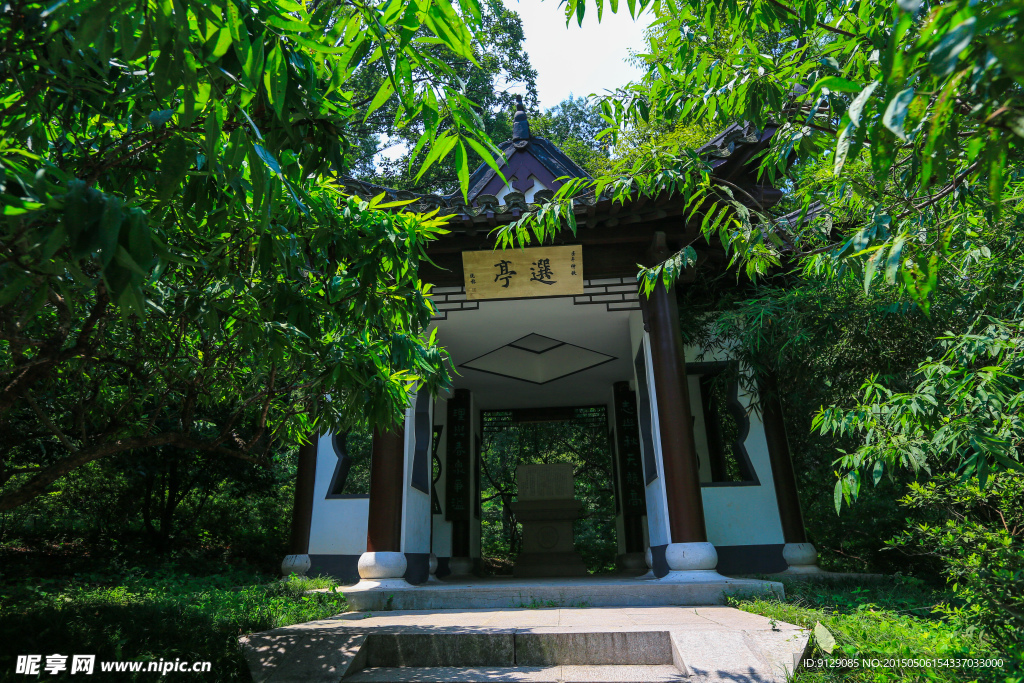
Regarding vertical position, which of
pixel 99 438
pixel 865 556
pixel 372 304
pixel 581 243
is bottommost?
pixel 865 556

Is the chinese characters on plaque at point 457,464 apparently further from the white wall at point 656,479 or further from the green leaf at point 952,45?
the green leaf at point 952,45

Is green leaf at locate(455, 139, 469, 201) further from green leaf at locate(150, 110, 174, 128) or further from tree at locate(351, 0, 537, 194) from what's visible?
tree at locate(351, 0, 537, 194)

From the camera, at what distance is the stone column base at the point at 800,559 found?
5359mm

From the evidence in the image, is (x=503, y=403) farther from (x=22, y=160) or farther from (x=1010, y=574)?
(x=22, y=160)

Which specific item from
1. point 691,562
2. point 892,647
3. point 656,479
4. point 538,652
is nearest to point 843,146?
point 892,647

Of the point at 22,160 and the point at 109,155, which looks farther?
the point at 109,155

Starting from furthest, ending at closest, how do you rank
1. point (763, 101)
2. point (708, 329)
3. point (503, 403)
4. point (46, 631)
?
point (503, 403), point (708, 329), point (46, 631), point (763, 101)

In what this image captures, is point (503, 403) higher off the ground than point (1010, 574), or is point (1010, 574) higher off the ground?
point (503, 403)

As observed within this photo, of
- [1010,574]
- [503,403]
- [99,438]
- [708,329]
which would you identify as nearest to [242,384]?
[99,438]

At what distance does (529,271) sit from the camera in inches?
216

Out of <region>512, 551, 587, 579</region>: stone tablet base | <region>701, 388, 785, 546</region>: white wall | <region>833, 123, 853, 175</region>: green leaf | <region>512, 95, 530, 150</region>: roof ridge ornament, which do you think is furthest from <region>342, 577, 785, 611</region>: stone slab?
<region>512, 95, 530, 150</region>: roof ridge ornament

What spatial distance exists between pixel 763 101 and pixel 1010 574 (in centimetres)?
180

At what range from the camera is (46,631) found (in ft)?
7.51

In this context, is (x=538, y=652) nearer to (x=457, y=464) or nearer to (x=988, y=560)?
(x=988, y=560)
